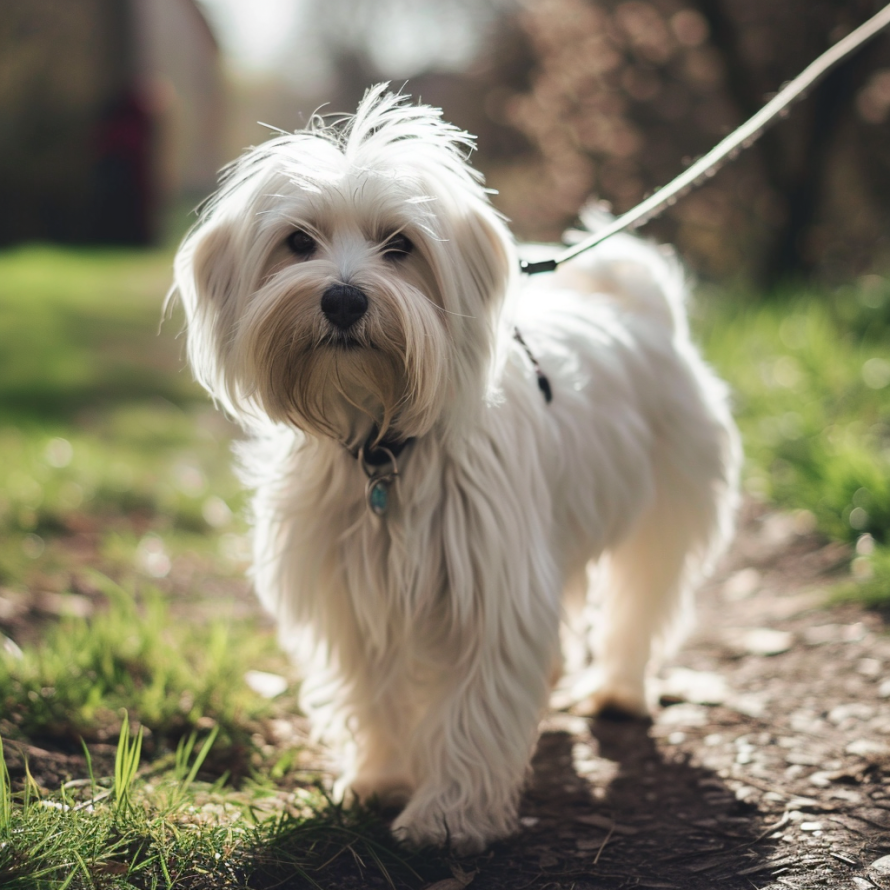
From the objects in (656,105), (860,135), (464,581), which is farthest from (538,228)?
(464,581)

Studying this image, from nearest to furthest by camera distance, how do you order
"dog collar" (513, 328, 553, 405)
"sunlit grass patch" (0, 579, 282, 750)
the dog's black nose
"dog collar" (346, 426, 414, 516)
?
the dog's black nose → "dog collar" (346, 426, 414, 516) → "dog collar" (513, 328, 553, 405) → "sunlit grass patch" (0, 579, 282, 750)

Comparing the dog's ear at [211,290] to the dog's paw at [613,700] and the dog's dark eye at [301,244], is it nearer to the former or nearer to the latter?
the dog's dark eye at [301,244]

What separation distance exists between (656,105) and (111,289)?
27.9 feet

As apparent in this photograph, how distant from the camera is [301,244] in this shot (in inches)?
108

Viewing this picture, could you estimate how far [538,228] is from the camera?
16.4 meters

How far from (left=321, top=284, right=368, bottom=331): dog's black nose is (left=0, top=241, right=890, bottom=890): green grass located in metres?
1.21

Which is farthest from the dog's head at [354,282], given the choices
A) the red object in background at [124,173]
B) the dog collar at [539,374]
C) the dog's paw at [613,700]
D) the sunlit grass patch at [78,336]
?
the red object in background at [124,173]

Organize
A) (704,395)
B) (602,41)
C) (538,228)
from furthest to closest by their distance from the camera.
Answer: (538,228)
(602,41)
(704,395)

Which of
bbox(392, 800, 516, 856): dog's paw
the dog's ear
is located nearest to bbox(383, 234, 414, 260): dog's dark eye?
the dog's ear

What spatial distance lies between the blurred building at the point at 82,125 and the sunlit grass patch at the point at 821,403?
35.3 feet

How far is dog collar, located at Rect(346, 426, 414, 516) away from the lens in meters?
2.87

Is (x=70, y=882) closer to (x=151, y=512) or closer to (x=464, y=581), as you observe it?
(x=464, y=581)

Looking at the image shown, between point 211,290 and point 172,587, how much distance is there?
8.67 feet

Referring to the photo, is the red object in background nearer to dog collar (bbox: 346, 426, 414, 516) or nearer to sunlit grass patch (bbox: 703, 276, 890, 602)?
sunlit grass patch (bbox: 703, 276, 890, 602)
